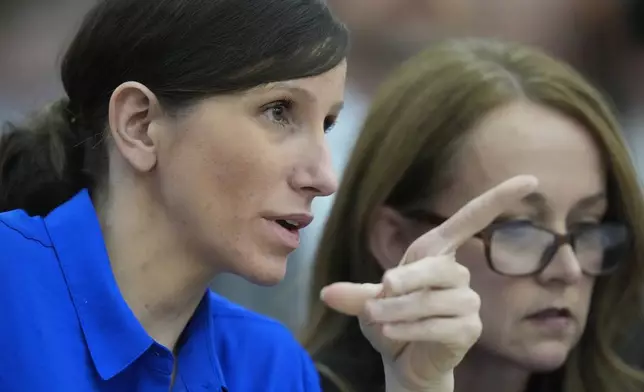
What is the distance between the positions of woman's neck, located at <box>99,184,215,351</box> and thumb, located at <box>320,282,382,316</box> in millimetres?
124

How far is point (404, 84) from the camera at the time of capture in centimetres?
113

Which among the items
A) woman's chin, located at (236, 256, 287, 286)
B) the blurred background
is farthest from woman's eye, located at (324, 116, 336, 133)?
the blurred background

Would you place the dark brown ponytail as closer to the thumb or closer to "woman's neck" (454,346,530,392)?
the thumb

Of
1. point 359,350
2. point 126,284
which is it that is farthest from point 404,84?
point 126,284

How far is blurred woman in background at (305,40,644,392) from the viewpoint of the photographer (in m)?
1.02

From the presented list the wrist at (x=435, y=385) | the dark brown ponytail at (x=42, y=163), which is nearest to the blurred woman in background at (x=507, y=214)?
the wrist at (x=435, y=385)

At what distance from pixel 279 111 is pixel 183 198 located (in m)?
0.12

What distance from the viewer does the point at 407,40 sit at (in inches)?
69.6

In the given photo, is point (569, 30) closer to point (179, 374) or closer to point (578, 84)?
point (578, 84)

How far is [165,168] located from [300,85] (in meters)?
0.14

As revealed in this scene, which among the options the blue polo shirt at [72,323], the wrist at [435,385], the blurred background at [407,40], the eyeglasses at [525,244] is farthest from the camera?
the blurred background at [407,40]

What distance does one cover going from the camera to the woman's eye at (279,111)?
2.65 feet

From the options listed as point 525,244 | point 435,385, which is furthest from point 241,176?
point 525,244

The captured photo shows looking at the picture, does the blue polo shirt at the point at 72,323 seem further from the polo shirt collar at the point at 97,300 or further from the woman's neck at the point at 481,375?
the woman's neck at the point at 481,375
